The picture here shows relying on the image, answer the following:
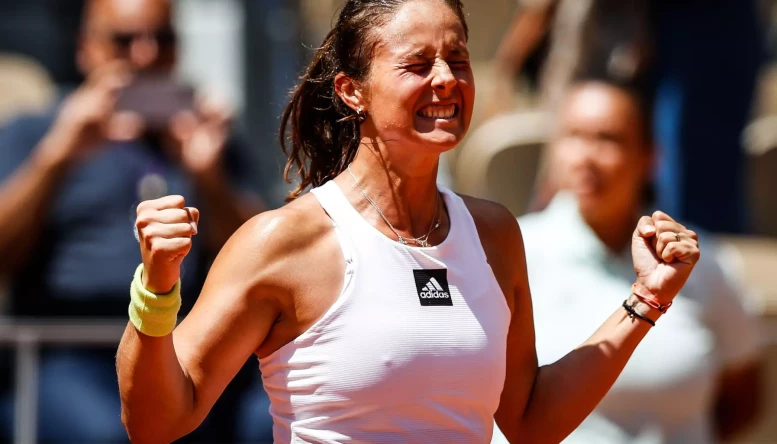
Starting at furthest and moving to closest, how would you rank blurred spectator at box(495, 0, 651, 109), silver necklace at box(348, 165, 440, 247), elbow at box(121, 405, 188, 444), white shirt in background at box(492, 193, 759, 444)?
blurred spectator at box(495, 0, 651, 109), white shirt in background at box(492, 193, 759, 444), silver necklace at box(348, 165, 440, 247), elbow at box(121, 405, 188, 444)

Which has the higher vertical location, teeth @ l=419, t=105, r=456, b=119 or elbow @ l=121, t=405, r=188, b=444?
teeth @ l=419, t=105, r=456, b=119

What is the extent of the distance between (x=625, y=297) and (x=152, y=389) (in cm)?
220

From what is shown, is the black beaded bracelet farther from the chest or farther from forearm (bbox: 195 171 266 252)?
forearm (bbox: 195 171 266 252)

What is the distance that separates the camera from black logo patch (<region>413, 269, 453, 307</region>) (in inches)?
109

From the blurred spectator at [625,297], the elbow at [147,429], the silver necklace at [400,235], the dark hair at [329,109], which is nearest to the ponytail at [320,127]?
the dark hair at [329,109]

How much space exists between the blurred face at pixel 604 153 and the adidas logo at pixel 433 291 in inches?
75.7

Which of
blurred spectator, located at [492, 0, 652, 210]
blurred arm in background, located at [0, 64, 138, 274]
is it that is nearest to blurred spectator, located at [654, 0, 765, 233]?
blurred spectator, located at [492, 0, 652, 210]

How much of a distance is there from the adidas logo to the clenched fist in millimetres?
534

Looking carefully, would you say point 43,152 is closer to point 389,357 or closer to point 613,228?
point 613,228

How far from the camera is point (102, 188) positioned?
17.4ft

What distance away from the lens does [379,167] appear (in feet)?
9.60

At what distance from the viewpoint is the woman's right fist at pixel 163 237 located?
8.24ft

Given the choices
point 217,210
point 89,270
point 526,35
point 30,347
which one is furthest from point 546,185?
point 30,347

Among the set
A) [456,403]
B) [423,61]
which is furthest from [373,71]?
[456,403]
